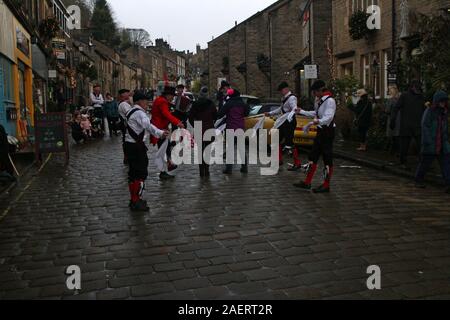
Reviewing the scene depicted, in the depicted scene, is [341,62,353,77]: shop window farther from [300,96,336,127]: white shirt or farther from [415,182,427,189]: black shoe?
[300,96,336,127]: white shirt

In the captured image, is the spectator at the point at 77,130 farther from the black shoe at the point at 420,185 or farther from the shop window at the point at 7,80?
the black shoe at the point at 420,185

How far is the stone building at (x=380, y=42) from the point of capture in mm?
16688

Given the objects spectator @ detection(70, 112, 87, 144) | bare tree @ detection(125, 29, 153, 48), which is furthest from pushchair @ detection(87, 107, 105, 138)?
bare tree @ detection(125, 29, 153, 48)

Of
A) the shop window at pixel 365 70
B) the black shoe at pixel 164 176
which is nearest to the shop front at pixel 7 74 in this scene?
the black shoe at pixel 164 176

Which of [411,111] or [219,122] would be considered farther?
[219,122]

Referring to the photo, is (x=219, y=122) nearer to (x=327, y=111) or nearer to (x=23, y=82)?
(x=327, y=111)

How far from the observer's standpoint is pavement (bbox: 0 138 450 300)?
181 inches

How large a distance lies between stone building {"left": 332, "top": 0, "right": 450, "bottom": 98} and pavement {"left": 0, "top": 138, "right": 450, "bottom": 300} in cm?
823

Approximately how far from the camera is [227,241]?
6.07 meters

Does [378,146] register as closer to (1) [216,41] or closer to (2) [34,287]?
(2) [34,287]

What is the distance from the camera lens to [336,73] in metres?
24.7

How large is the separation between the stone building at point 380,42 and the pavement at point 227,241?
8231 millimetres

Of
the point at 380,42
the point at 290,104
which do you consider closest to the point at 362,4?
the point at 380,42

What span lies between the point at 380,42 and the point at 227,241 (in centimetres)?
1545
